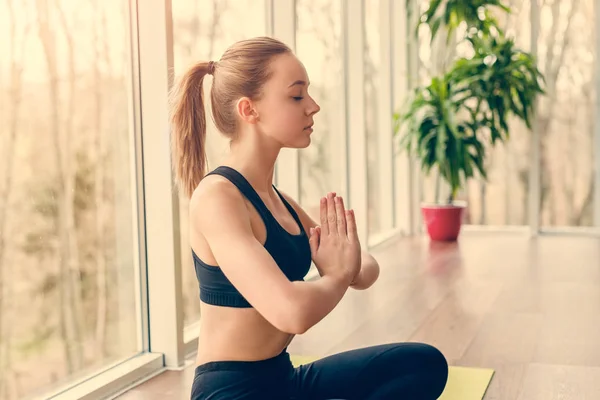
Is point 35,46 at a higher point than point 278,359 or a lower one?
higher

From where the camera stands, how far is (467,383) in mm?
2586

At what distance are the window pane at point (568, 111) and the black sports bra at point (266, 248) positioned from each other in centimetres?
464

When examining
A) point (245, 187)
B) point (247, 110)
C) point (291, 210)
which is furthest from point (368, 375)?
point (247, 110)

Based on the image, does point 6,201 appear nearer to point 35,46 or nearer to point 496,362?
point 35,46

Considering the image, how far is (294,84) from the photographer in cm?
164

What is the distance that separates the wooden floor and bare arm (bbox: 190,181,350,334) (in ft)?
3.80

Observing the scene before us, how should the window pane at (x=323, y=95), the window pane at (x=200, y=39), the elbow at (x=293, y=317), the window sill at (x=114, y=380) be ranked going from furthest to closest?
the window pane at (x=323, y=95), the window pane at (x=200, y=39), the window sill at (x=114, y=380), the elbow at (x=293, y=317)

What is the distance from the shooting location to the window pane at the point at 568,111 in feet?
19.0

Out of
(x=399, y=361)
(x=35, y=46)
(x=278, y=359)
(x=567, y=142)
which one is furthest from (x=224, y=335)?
(x=567, y=142)

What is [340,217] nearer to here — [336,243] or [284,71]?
[336,243]

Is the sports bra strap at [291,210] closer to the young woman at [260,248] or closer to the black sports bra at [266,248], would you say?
the young woman at [260,248]

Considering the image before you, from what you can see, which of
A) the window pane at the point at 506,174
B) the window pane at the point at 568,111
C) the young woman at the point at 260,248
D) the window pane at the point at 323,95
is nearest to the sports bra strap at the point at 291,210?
the young woman at the point at 260,248

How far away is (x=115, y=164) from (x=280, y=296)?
4.74 feet

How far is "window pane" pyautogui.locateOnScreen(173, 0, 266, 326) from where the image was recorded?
3100 mm
